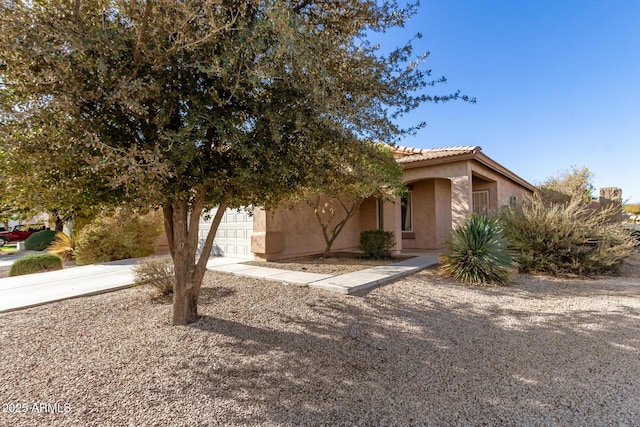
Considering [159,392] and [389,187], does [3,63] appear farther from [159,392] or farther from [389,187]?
[389,187]

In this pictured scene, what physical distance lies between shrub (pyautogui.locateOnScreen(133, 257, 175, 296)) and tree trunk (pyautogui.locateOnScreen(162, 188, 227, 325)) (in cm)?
160

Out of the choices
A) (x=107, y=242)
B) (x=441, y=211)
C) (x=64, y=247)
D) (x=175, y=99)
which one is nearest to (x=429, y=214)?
(x=441, y=211)

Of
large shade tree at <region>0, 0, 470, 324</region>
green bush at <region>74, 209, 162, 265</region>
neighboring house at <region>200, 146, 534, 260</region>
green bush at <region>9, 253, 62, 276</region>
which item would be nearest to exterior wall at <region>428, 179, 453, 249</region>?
neighboring house at <region>200, 146, 534, 260</region>

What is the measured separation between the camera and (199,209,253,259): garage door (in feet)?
37.5

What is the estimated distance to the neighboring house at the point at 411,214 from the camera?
10.7m

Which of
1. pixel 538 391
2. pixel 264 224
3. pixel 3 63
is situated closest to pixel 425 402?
pixel 538 391

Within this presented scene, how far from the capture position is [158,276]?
6.11 meters

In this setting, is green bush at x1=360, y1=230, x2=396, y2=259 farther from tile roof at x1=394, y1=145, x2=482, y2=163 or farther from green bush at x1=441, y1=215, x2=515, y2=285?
tile roof at x1=394, y1=145, x2=482, y2=163

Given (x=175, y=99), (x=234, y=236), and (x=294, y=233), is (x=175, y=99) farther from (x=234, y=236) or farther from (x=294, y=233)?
(x=234, y=236)

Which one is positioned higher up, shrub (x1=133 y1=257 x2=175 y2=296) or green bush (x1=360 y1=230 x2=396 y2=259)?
green bush (x1=360 y1=230 x2=396 y2=259)

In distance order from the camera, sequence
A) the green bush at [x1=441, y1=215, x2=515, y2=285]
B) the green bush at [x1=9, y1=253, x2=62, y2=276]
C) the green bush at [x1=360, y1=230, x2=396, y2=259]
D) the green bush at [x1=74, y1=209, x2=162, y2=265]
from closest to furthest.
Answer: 1. the green bush at [x1=441, y1=215, x2=515, y2=285]
2. the green bush at [x1=9, y1=253, x2=62, y2=276]
3. the green bush at [x1=360, y1=230, x2=396, y2=259]
4. the green bush at [x1=74, y1=209, x2=162, y2=265]

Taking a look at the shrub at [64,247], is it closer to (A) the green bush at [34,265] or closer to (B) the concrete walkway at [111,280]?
(A) the green bush at [34,265]

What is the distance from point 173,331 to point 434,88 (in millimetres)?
5086

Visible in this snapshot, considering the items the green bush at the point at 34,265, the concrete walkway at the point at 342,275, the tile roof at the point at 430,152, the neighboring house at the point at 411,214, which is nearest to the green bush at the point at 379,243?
the neighboring house at the point at 411,214
